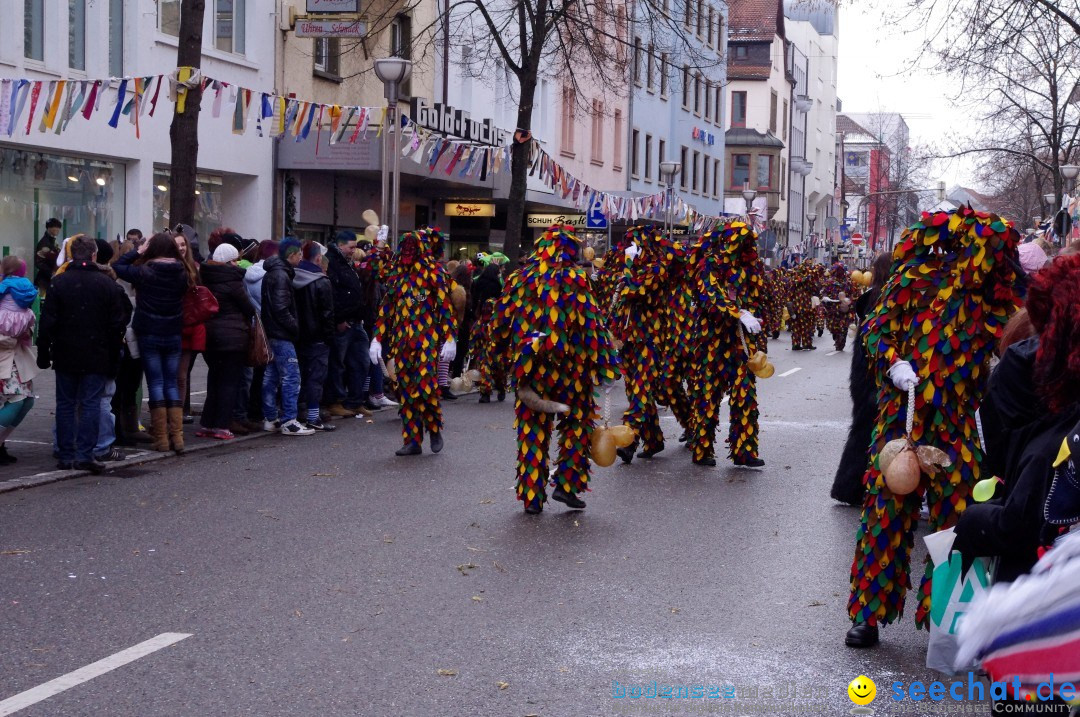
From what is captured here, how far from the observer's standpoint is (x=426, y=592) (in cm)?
669

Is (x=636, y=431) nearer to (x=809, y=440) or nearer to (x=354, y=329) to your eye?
(x=809, y=440)

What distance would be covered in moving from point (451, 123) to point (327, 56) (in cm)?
306

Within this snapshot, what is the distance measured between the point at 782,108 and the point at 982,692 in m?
76.1

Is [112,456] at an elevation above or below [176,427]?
below

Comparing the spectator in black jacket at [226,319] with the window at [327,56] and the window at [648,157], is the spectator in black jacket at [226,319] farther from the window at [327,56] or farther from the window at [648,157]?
the window at [648,157]

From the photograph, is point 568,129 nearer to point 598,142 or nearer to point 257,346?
point 598,142

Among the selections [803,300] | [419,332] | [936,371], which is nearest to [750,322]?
[419,332]

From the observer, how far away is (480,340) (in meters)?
17.3

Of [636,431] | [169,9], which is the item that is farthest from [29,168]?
[636,431]

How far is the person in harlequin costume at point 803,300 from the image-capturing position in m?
30.2

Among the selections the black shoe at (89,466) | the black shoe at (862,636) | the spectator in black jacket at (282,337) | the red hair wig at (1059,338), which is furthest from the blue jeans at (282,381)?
the red hair wig at (1059,338)

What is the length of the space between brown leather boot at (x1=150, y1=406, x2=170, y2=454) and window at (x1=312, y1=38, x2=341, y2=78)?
1523cm

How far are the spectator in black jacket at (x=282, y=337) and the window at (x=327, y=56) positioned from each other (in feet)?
44.4

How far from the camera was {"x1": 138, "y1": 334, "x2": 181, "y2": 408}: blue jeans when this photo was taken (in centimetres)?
1109
